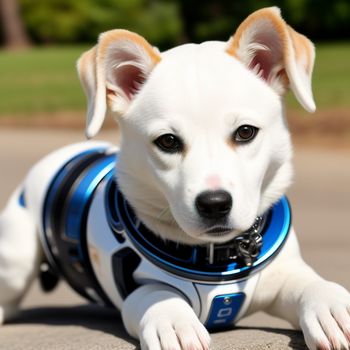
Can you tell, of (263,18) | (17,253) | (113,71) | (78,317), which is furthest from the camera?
(78,317)

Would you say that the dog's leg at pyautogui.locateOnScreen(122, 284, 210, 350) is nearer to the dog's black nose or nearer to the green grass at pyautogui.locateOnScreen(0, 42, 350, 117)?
the dog's black nose

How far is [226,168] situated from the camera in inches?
115

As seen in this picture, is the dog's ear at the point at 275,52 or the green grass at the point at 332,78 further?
the green grass at the point at 332,78

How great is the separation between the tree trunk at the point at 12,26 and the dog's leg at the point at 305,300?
36242 millimetres

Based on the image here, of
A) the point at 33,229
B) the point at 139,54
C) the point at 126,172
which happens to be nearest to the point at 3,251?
the point at 33,229

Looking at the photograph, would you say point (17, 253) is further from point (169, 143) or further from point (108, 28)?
point (108, 28)

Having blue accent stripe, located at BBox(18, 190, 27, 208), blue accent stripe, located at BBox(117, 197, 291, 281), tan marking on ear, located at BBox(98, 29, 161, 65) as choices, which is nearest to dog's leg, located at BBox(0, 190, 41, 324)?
blue accent stripe, located at BBox(18, 190, 27, 208)

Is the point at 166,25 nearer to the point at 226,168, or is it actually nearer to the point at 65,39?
the point at 65,39

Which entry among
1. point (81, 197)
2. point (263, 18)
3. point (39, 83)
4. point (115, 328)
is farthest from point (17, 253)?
point (39, 83)

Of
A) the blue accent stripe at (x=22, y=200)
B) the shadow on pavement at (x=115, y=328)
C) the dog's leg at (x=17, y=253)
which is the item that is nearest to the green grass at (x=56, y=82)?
the shadow on pavement at (x=115, y=328)

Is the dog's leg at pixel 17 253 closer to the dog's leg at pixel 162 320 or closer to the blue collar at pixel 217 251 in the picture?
the blue collar at pixel 217 251

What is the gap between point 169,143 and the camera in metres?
3.08

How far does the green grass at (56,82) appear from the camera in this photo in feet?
55.4

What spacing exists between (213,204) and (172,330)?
44 centimetres
